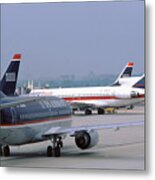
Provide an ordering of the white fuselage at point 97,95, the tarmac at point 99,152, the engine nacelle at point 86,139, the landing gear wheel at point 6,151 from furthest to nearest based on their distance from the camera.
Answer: the landing gear wheel at point 6,151 < the engine nacelle at point 86,139 < the white fuselage at point 97,95 < the tarmac at point 99,152

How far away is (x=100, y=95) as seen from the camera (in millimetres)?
6551

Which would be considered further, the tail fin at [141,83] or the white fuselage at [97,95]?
the white fuselage at [97,95]

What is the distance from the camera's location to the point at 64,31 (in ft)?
21.7

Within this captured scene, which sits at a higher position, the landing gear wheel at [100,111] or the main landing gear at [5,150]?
the landing gear wheel at [100,111]

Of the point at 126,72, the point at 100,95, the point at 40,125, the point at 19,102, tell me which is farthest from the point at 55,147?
the point at 126,72

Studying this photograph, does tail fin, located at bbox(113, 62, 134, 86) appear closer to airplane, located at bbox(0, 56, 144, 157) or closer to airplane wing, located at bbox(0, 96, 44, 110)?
airplane, located at bbox(0, 56, 144, 157)

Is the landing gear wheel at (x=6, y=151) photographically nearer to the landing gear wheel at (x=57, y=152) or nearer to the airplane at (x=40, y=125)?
the airplane at (x=40, y=125)

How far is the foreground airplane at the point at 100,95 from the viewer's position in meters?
6.42

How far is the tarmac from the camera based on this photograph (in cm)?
635

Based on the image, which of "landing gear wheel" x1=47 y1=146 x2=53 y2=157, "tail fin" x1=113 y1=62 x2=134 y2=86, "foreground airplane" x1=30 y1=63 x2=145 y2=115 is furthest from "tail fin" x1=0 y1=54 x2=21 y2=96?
"tail fin" x1=113 y1=62 x2=134 y2=86

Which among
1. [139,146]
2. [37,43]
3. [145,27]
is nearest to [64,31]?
[37,43]

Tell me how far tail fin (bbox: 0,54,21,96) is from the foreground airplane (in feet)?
0.64

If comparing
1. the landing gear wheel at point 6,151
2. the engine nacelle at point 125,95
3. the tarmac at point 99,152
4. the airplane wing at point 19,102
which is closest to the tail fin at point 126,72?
the engine nacelle at point 125,95

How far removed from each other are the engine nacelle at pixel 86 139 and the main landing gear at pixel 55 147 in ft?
0.54
